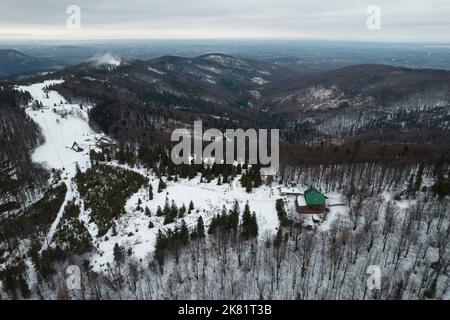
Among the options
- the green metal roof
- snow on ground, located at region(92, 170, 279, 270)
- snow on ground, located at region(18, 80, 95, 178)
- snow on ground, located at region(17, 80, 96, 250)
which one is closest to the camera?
snow on ground, located at region(92, 170, 279, 270)

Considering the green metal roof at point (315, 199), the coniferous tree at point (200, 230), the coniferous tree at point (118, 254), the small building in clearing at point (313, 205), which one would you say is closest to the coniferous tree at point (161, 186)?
the coniferous tree at point (118, 254)

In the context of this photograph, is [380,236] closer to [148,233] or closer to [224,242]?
[224,242]

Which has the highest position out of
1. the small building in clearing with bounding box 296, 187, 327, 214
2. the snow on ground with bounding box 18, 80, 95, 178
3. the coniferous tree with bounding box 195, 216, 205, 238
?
the snow on ground with bounding box 18, 80, 95, 178

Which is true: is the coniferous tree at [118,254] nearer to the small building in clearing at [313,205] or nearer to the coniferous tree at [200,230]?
the coniferous tree at [200,230]

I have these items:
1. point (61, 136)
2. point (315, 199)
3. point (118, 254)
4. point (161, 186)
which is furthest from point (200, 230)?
point (61, 136)

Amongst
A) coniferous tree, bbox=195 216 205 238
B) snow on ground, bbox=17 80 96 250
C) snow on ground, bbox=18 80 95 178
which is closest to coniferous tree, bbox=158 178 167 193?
coniferous tree, bbox=195 216 205 238

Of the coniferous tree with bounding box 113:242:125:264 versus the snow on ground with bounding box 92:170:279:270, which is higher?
the snow on ground with bounding box 92:170:279:270

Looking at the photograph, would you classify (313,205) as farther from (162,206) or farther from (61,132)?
(61,132)

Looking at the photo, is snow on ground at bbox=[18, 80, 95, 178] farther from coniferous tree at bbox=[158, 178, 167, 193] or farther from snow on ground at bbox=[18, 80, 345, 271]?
coniferous tree at bbox=[158, 178, 167, 193]

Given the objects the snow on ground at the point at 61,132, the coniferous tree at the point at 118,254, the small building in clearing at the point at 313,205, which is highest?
the snow on ground at the point at 61,132

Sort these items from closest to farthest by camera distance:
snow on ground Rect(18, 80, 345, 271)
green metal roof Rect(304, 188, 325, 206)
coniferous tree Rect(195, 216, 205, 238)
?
coniferous tree Rect(195, 216, 205, 238)
snow on ground Rect(18, 80, 345, 271)
green metal roof Rect(304, 188, 325, 206)

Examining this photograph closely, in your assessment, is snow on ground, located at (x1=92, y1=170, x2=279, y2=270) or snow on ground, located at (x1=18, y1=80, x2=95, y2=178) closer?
snow on ground, located at (x1=92, y1=170, x2=279, y2=270)
